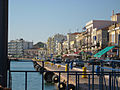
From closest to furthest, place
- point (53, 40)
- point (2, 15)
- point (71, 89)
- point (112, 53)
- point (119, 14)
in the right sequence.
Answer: point (2, 15), point (71, 89), point (112, 53), point (119, 14), point (53, 40)

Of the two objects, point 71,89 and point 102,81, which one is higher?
point 102,81

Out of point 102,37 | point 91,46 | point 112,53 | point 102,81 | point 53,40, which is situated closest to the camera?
point 102,81

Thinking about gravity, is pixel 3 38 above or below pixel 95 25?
below

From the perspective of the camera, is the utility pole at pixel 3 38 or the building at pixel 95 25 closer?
the utility pole at pixel 3 38

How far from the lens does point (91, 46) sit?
79062mm

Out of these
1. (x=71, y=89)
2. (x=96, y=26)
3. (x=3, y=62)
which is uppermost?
(x=96, y=26)

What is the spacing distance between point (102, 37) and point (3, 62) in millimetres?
66629

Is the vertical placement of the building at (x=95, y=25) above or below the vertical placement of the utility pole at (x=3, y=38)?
above

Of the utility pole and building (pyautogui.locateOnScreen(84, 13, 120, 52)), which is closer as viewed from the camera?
the utility pole

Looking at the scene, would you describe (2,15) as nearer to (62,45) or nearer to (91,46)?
(91,46)

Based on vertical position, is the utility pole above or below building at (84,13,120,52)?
below

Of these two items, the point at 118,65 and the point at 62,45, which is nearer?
the point at 118,65

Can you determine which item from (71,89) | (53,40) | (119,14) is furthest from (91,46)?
(53,40)

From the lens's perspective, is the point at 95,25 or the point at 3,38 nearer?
the point at 3,38
